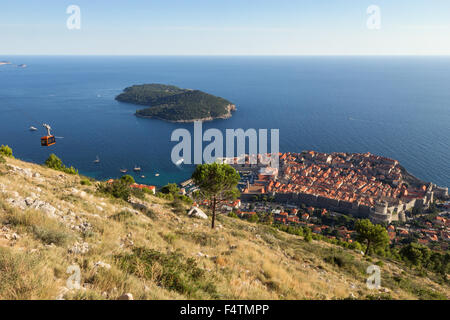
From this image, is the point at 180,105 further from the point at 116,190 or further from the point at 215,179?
the point at 215,179
